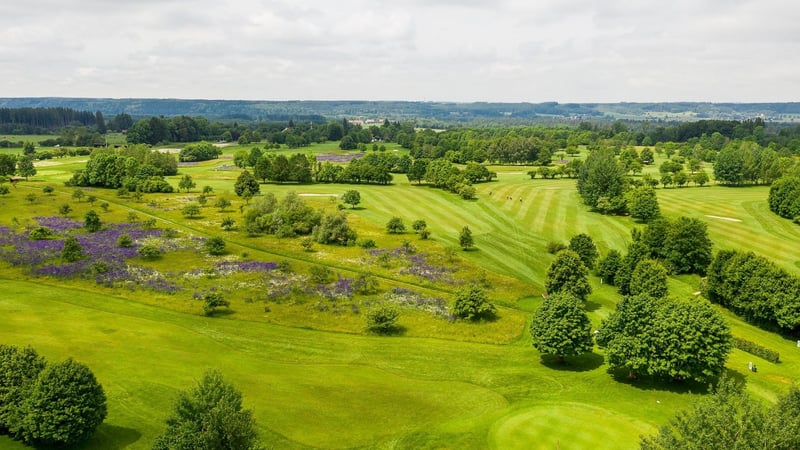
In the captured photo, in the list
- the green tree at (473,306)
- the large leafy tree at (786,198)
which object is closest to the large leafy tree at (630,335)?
the green tree at (473,306)

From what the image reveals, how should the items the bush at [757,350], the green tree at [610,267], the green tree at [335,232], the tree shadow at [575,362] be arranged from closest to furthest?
the tree shadow at [575,362] < the bush at [757,350] < the green tree at [610,267] < the green tree at [335,232]

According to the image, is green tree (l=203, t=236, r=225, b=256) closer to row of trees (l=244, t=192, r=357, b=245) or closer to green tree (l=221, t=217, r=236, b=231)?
row of trees (l=244, t=192, r=357, b=245)

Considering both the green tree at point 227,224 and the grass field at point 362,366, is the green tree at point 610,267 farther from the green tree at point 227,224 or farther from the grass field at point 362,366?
the green tree at point 227,224

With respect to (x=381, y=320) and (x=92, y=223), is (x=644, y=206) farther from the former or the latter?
(x=92, y=223)

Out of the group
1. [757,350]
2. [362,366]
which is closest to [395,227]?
[362,366]

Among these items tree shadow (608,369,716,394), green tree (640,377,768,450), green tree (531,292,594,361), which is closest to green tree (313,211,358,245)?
green tree (531,292,594,361)

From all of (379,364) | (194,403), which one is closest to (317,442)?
(194,403)
